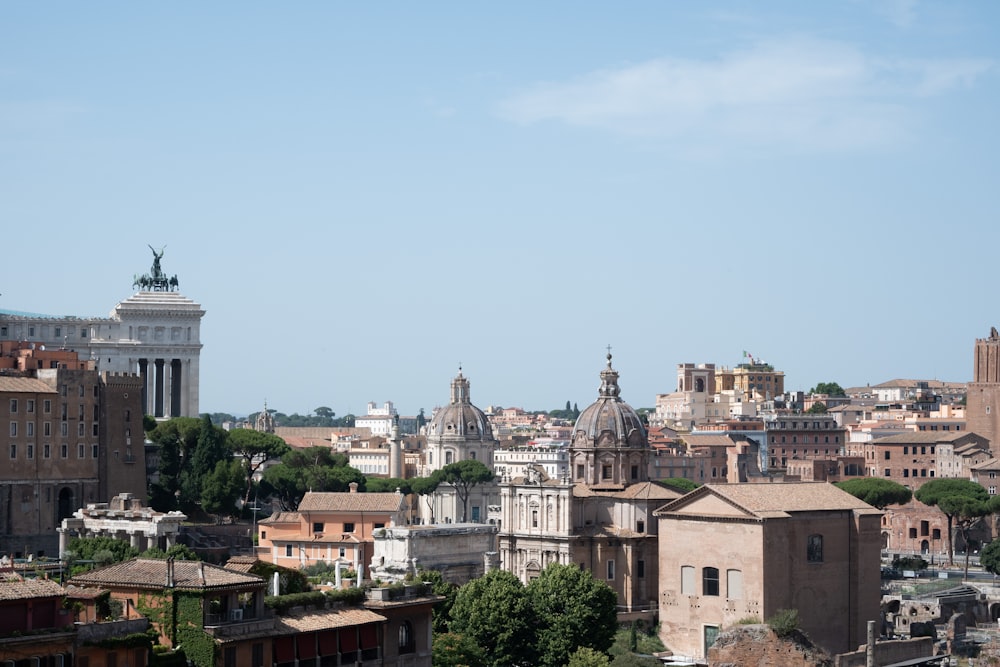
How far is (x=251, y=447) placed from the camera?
314 feet

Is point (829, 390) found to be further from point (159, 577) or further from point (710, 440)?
point (159, 577)

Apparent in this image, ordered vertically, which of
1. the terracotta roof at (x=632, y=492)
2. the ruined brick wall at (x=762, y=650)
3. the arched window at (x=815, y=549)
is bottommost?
the ruined brick wall at (x=762, y=650)

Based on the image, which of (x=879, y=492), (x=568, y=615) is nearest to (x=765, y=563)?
(x=568, y=615)

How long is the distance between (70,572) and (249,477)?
46195mm

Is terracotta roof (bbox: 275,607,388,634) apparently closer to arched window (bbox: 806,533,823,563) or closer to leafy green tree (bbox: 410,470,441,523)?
arched window (bbox: 806,533,823,563)

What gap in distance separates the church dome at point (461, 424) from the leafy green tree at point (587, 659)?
72.4m

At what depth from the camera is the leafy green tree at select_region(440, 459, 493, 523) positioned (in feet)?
383

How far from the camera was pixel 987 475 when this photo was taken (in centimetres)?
11188

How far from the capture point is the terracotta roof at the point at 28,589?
35531mm

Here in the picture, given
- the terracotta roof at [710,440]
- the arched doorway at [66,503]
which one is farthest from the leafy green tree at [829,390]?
the arched doorway at [66,503]

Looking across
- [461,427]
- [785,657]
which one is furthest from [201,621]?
[461,427]

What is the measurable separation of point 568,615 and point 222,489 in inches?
1207

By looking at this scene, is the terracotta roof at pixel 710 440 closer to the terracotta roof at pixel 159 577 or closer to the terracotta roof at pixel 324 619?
the terracotta roof at pixel 324 619

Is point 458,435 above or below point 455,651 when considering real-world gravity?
above
